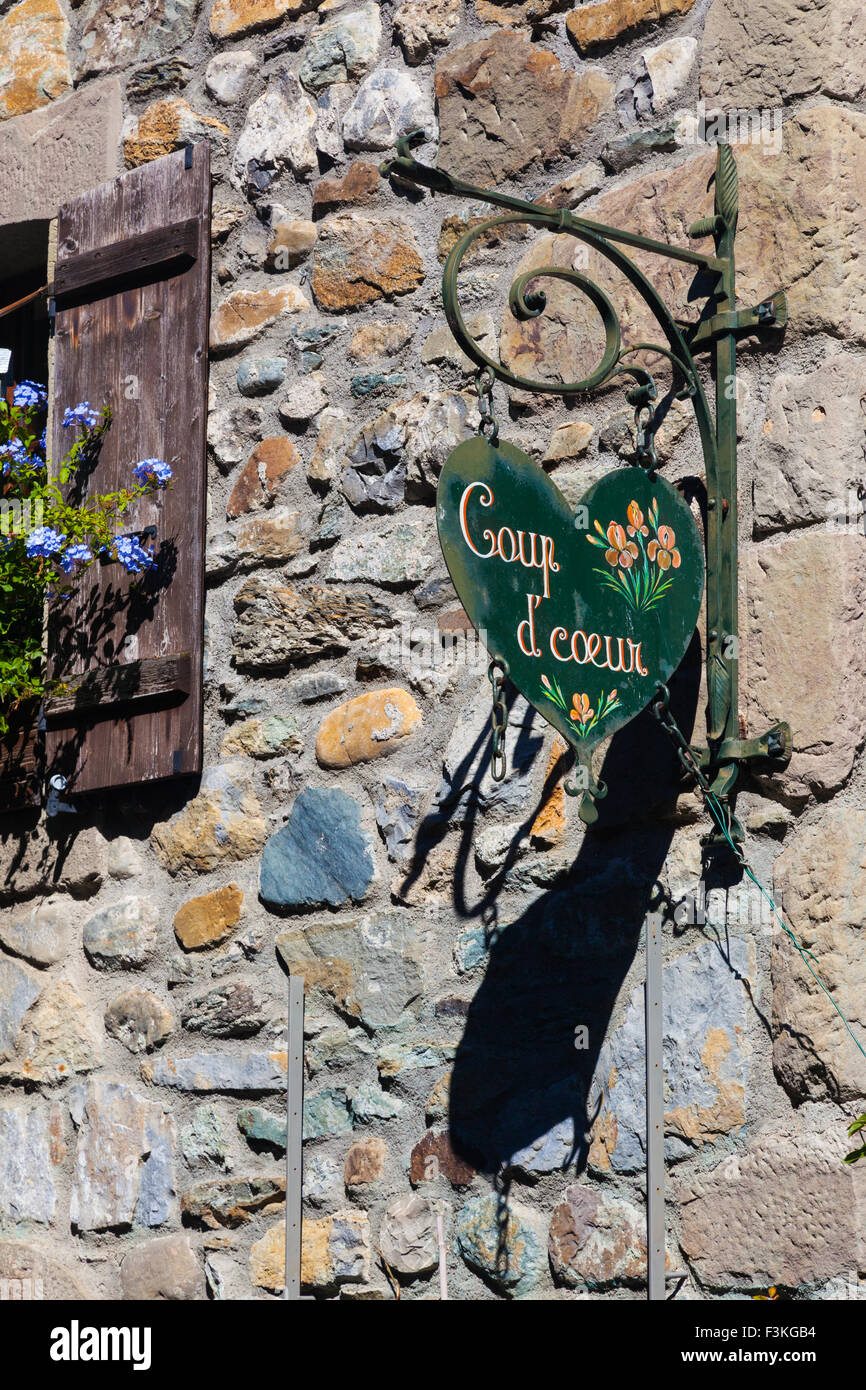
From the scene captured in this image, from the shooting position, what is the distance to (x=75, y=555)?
3541mm

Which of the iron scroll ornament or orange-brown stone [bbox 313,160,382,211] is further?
orange-brown stone [bbox 313,160,382,211]

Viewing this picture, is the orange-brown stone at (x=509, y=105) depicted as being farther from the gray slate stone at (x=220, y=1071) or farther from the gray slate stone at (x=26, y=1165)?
the gray slate stone at (x=26, y=1165)

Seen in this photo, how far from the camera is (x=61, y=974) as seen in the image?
11.6ft

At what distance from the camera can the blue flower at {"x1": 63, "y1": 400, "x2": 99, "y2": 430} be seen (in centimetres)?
370

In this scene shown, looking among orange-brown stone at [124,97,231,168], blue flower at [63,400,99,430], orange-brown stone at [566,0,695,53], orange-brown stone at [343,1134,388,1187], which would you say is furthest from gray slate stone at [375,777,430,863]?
orange-brown stone at [124,97,231,168]

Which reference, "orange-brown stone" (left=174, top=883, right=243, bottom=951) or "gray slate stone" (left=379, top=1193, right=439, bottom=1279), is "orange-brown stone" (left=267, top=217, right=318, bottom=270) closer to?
"orange-brown stone" (left=174, top=883, right=243, bottom=951)

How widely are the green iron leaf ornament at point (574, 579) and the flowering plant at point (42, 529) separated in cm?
120

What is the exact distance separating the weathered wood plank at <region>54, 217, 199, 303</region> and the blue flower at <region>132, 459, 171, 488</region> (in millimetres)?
413

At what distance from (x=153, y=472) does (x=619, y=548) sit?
1.26 m

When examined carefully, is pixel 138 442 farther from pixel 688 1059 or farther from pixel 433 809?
pixel 688 1059

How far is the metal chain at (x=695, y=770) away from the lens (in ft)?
8.87

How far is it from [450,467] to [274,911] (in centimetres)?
117
